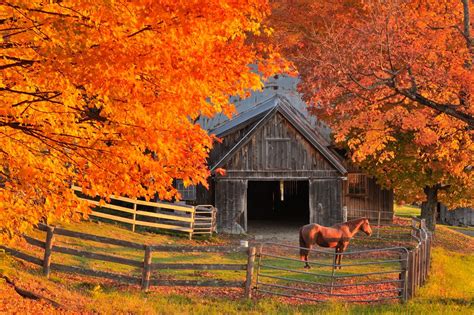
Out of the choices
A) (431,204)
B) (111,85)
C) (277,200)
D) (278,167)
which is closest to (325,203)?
(278,167)

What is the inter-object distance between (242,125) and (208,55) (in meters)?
22.2

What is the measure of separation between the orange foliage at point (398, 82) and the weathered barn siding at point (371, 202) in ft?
3.29

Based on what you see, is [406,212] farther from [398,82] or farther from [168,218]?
[168,218]

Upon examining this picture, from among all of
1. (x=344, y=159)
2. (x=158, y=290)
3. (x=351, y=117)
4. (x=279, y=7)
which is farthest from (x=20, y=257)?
(x=279, y=7)

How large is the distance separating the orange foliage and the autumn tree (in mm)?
48

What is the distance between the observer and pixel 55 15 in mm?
7211

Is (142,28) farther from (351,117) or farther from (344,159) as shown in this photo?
(344,159)

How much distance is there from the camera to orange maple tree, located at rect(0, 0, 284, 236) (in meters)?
7.46

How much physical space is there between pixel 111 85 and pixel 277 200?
34740 mm

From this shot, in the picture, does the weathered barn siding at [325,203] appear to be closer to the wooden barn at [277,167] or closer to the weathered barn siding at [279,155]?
the wooden barn at [277,167]

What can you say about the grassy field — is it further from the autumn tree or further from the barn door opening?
the barn door opening

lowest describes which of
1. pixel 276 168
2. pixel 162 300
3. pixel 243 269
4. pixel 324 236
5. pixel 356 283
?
pixel 162 300

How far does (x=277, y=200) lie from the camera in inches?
1656

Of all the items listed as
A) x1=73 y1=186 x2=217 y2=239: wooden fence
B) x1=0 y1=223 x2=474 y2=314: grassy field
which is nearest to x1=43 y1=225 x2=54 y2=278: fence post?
x1=0 y1=223 x2=474 y2=314: grassy field
